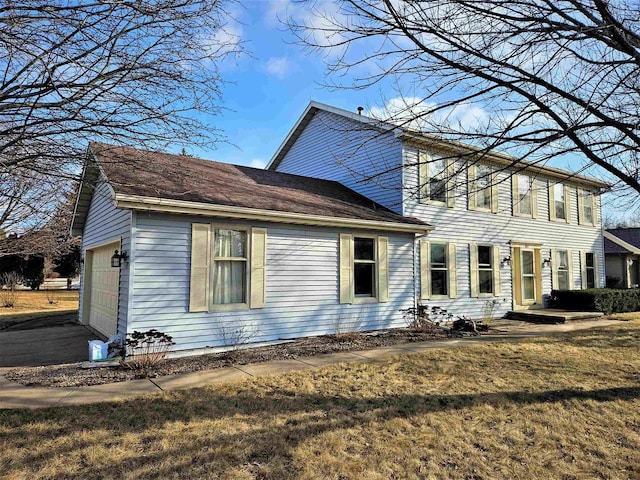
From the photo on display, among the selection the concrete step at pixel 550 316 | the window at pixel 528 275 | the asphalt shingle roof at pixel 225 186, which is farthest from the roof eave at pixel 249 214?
the window at pixel 528 275

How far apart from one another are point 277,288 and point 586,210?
1532 cm

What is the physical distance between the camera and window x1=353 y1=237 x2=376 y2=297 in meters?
10.5

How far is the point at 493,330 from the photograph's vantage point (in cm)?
1096

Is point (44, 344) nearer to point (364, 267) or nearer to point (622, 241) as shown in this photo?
point (364, 267)

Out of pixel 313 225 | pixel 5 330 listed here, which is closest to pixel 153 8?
pixel 313 225

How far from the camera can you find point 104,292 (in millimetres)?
10328

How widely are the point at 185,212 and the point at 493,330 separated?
8.40 m

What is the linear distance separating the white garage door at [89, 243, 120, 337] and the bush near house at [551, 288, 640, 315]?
581 inches

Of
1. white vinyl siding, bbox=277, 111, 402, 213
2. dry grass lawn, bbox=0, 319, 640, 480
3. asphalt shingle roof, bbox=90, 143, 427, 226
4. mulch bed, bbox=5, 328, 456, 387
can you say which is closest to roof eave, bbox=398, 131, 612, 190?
white vinyl siding, bbox=277, 111, 402, 213

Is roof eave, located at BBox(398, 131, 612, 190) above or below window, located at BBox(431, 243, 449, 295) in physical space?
above

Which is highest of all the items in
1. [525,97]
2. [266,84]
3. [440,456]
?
[266,84]

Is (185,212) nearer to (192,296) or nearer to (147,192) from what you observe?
(147,192)

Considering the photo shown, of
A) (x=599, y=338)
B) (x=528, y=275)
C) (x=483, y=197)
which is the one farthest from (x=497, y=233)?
(x=599, y=338)

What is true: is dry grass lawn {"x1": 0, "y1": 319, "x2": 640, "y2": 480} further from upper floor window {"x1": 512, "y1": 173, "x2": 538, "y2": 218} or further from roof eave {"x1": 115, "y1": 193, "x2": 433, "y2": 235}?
upper floor window {"x1": 512, "y1": 173, "x2": 538, "y2": 218}
